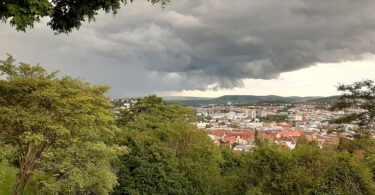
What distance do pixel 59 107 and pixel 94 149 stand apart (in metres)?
3.30

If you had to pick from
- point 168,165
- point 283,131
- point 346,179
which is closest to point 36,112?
point 168,165

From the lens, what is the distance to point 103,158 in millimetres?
12781

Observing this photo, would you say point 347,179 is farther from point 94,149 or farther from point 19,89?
point 19,89

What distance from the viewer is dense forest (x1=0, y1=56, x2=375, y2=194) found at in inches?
374

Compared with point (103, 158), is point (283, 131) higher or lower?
lower

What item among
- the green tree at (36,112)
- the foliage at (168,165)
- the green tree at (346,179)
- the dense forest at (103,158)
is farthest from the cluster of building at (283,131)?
the green tree at (36,112)

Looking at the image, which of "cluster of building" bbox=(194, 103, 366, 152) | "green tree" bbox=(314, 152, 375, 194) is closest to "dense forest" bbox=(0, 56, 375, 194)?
"green tree" bbox=(314, 152, 375, 194)

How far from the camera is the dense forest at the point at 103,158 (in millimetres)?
9508

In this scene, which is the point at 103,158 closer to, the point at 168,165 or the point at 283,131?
the point at 168,165

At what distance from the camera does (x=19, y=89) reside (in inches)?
355

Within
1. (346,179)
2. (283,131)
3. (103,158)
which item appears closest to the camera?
(346,179)

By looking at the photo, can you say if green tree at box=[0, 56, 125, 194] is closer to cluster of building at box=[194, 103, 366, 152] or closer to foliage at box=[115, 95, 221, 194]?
foliage at box=[115, 95, 221, 194]

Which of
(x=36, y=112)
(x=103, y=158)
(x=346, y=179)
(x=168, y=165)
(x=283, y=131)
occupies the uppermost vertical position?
(x=36, y=112)

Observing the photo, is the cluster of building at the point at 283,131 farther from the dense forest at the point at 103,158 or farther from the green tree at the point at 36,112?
the green tree at the point at 36,112
